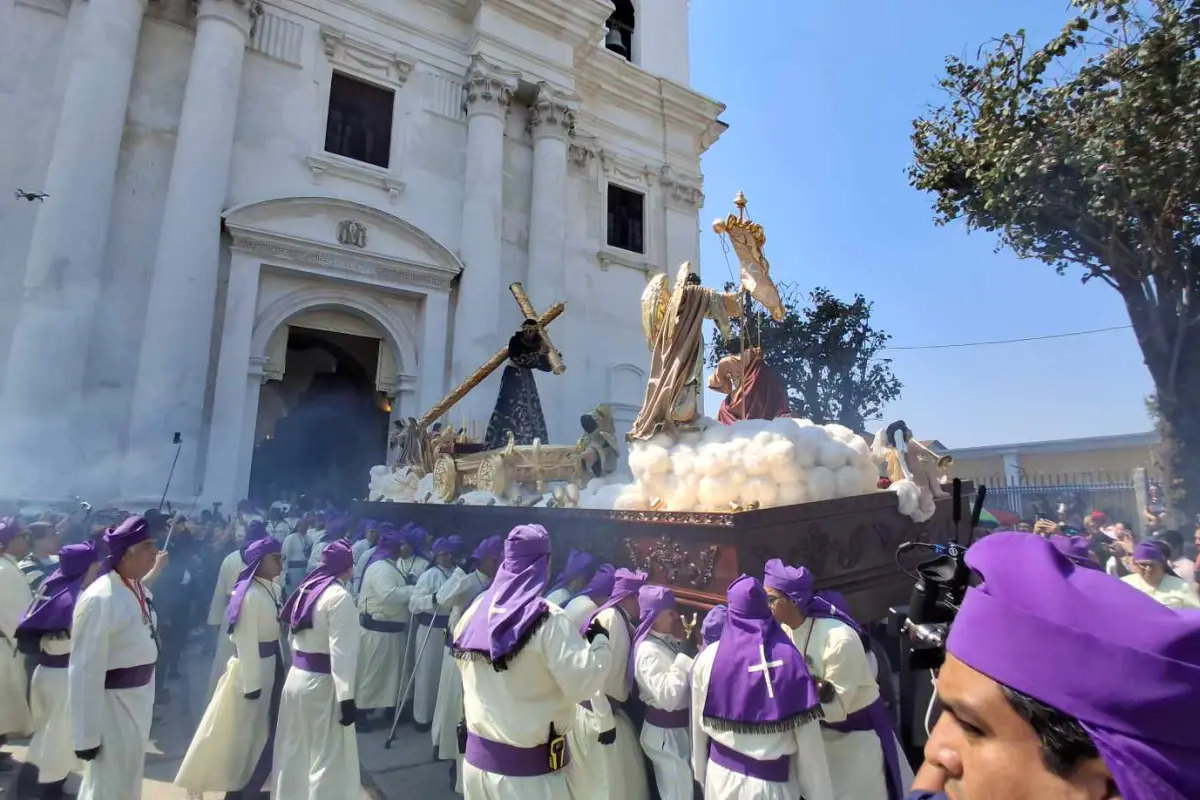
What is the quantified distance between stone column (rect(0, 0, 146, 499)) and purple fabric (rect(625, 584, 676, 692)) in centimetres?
1129

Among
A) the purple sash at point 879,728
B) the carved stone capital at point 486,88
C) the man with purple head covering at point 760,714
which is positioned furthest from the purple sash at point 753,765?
the carved stone capital at point 486,88

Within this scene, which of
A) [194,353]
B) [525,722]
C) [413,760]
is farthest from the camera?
[194,353]

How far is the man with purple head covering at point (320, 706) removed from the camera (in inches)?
156

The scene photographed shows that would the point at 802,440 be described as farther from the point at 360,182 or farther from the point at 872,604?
the point at 360,182

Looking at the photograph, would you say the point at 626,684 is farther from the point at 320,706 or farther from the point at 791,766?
the point at 320,706

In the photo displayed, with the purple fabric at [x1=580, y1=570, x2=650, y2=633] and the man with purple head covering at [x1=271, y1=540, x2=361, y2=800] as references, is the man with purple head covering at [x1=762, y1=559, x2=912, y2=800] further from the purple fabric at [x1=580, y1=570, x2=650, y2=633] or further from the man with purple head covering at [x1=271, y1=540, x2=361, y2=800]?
the man with purple head covering at [x1=271, y1=540, x2=361, y2=800]

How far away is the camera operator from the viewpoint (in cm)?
84

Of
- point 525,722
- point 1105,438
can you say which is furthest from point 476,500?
point 1105,438

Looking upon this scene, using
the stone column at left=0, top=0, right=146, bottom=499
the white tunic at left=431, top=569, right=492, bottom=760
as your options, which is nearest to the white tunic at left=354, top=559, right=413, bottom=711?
the white tunic at left=431, top=569, right=492, bottom=760

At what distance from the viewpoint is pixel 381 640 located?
6.25 meters

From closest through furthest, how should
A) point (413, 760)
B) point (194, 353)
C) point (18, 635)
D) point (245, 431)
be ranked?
point (18, 635) → point (413, 760) → point (194, 353) → point (245, 431)

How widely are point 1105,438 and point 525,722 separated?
27173 millimetres

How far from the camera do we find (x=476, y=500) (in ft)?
26.9

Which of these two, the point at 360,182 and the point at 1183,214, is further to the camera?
the point at 360,182
